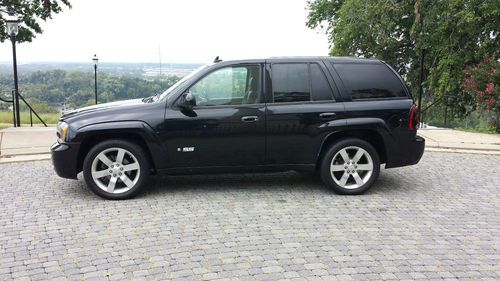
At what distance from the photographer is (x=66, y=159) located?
5.82m

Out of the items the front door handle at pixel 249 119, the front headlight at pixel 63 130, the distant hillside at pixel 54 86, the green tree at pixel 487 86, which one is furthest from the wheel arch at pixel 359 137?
the distant hillside at pixel 54 86

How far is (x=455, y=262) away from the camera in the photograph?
164 inches

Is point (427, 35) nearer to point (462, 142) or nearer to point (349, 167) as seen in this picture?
point (462, 142)

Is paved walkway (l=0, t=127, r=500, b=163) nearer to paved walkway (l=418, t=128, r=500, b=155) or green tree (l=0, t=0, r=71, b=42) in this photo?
paved walkway (l=418, t=128, r=500, b=155)

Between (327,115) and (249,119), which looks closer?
(249,119)

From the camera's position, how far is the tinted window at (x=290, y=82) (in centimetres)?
614

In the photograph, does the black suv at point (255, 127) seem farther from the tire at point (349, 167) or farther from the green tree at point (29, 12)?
the green tree at point (29, 12)

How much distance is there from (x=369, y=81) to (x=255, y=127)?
1.67 metres

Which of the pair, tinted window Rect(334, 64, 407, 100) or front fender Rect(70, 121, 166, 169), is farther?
tinted window Rect(334, 64, 407, 100)

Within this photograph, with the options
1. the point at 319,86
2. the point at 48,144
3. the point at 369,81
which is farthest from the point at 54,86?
the point at 369,81

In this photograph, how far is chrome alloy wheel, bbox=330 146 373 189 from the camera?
6172mm

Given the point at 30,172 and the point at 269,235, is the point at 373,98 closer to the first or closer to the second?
the point at 269,235

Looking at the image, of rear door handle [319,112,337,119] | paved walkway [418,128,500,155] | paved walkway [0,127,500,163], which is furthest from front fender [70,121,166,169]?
paved walkway [418,128,500,155]

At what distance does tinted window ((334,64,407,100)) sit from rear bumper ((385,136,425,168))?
0.65 m
